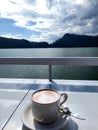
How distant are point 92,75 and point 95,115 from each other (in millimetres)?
17822

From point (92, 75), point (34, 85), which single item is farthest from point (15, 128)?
point (92, 75)

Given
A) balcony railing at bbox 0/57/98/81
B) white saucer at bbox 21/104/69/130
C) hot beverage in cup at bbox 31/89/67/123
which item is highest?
balcony railing at bbox 0/57/98/81

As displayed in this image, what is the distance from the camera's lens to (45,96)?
652mm

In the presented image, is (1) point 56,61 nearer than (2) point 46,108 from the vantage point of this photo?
No

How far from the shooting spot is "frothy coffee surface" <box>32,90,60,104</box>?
62 centimetres

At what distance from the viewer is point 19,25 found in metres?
26.5

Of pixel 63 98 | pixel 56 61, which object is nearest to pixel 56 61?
pixel 56 61

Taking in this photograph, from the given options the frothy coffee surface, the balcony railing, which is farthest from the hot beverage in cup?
the balcony railing

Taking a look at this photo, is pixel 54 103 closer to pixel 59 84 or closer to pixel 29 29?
pixel 59 84

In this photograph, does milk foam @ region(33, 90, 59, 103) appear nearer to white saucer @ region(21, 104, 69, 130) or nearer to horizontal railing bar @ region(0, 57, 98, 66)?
white saucer @ region(21, 104, 69, 130)

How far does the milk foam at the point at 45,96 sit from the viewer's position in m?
0.62

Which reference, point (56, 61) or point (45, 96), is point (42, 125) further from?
point (56, 61)

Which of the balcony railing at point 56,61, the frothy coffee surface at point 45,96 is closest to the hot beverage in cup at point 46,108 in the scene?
the frothy coffee surface at point 45,96

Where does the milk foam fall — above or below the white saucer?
above
